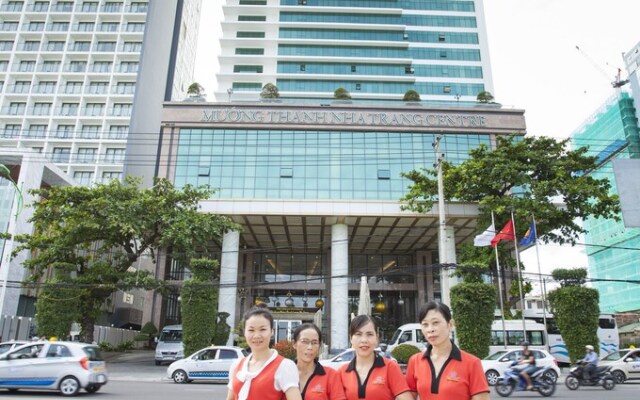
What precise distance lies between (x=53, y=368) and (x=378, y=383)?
36.6ft

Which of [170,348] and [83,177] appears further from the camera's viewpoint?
[83,177]

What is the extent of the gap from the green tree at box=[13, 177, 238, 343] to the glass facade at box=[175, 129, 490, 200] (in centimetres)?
948

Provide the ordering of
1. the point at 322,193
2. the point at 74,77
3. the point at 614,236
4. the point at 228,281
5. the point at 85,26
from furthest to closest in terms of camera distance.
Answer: the point at 614,236
the point at 85,26
the point at 74,77
the point at 322,193
the point at 228,281

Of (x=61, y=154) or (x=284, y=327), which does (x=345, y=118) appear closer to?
(x=284, y=327)

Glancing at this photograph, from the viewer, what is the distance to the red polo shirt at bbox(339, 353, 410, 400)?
3215mm

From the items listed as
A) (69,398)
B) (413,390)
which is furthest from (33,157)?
(413,390)

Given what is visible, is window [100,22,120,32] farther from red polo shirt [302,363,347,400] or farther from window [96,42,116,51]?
red polo shirt [302,363,347,400]

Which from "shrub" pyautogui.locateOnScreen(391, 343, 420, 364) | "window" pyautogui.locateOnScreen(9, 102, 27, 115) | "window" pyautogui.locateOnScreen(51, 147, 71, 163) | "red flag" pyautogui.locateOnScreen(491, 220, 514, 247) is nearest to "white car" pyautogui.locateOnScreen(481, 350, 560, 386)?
"shrub" pyautogui.locateOnScreen(391, 343, 420, 364)

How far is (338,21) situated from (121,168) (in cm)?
2902

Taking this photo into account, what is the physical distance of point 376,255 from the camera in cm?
4084

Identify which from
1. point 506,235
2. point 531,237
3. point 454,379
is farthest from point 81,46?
point 454,379

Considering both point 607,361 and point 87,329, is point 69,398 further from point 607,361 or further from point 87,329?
point 607,361

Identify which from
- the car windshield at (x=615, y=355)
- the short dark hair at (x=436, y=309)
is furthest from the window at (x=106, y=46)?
the short dark hair at (x=436, y=309)

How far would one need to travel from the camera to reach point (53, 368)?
11.5 metres
